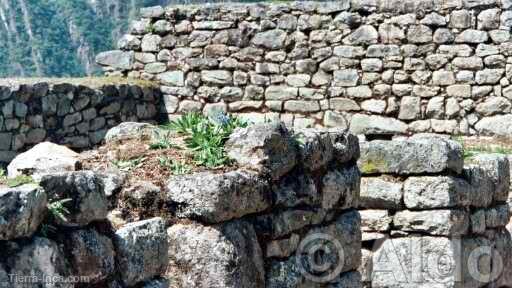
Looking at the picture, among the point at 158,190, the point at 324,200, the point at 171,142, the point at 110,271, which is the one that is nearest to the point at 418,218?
the point at 324,200

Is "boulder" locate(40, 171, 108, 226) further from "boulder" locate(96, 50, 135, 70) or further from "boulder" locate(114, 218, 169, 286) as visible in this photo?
"boulder" locate(96, 50, 135, 70)

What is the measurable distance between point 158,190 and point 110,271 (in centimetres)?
97

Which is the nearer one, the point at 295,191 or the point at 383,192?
the point at 295,191

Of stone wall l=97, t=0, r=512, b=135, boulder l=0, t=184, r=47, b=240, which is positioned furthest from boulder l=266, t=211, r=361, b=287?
stone wall l=97, t=0, r=512, b=135

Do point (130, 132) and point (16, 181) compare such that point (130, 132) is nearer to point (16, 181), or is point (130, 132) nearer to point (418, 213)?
point (16, 181)

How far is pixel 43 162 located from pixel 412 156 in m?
3.39

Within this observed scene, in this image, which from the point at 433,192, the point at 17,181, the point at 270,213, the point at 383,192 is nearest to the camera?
the point at 17,181

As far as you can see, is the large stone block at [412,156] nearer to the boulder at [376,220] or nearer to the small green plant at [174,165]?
the boulder at [376,220]

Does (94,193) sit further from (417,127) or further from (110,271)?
(417,127)

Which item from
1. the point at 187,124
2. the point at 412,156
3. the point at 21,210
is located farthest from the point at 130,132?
the point at 21,210

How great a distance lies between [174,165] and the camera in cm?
583

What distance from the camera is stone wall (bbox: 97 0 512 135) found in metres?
14.2

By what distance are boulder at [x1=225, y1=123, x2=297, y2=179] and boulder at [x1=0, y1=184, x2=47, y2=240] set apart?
75.7 inches

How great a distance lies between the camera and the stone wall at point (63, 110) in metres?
11.7
